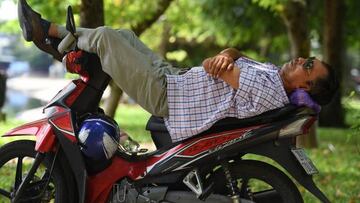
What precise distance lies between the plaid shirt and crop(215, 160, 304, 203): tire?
35 centimetres

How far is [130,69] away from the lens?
165 inches

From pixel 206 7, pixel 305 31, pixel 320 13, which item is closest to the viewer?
pixel 305 31

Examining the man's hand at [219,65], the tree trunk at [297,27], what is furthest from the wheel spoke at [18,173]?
the tree trunk at [297,27]

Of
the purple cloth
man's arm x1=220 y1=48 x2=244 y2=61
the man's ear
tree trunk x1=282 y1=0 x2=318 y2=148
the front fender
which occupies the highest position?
man's arm x1=220 y1=48 x2=244 y2=61

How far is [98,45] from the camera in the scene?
4238mm

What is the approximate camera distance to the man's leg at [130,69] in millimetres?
4203

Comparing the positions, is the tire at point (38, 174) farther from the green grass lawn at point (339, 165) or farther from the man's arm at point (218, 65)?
the green grass lawn at point (339, 165)

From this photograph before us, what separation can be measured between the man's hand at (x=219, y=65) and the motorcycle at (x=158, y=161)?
1.09 ft

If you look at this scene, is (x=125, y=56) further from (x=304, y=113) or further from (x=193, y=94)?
(x=304, y=113)

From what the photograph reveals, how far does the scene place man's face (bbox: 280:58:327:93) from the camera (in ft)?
13.4

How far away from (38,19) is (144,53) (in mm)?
784

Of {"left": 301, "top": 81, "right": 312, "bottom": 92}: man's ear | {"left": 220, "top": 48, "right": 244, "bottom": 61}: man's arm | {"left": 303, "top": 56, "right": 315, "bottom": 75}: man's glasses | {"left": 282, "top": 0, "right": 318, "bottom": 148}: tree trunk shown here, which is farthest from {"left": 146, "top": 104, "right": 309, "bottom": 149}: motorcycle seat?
{"left": 282, "top": 0, "right": 318, "bottom": 148}: tree trunk

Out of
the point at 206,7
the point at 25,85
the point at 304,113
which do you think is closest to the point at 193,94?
the point at 304,113

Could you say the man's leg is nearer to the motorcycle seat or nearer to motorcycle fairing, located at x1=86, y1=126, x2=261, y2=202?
the motorcycle seat
